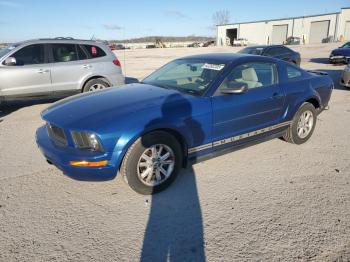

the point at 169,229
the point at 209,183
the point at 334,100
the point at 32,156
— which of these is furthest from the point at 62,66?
the point at 334,100

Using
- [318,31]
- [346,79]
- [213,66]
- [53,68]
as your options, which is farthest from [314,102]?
[318,31]

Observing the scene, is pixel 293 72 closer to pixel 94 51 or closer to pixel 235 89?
pixel 235 89

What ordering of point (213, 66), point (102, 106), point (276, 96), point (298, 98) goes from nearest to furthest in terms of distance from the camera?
point (102, 106) → point (213, 66) → point (276, 96) → point (298, 98)

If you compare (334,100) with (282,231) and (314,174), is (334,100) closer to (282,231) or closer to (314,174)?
(314,174)

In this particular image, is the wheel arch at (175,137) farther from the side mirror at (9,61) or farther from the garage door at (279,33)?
the garage door at (279,33)

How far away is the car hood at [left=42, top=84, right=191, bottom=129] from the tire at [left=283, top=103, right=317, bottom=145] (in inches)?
89.3

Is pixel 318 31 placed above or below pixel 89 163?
above

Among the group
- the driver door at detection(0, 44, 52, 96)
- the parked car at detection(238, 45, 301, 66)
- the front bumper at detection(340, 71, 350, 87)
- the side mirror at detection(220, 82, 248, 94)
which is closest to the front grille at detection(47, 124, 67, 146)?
the side mirror at detection(220, 82, 248, 94)

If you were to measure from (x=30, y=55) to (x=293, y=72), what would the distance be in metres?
5.99

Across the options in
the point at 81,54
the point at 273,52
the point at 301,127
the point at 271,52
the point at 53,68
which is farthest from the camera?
the point at 273,52

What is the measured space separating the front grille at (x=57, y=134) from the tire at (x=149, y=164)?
724 millimetres

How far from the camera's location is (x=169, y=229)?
3.00 m

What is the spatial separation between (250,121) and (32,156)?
3404 mm

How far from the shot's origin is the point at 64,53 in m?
7.75
